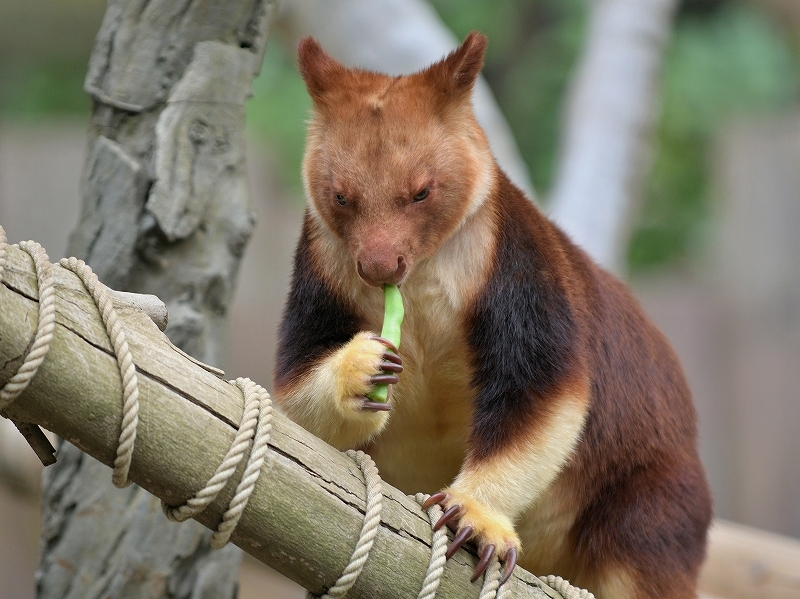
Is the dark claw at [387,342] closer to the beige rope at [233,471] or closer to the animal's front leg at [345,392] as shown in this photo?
the animal's front leg at [345,392]

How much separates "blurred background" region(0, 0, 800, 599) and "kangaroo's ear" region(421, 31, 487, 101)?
5573 millimetres

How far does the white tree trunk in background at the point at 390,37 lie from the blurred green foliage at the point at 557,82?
3125 mm

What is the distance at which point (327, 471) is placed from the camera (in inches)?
85.9

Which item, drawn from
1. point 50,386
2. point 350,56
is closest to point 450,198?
point 50,386

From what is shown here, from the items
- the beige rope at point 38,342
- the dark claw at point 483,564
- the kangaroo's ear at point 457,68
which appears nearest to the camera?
the beige rope at point 38,342

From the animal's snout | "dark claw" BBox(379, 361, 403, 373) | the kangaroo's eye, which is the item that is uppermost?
the kangaroo's eye

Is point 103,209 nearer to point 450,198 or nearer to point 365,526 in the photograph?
point 450,198

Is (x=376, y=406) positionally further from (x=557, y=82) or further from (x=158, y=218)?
(x=557, y=82)

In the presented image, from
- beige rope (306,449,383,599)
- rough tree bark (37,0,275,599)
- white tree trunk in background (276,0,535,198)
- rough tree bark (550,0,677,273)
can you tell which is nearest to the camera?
beige rope (306,449,383,599)

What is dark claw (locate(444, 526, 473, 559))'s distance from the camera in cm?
226

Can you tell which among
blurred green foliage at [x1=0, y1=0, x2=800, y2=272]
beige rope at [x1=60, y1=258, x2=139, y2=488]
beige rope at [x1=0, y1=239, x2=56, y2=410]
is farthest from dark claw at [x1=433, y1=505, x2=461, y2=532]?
blurred green foliage at [x1=0, y1=0, x2=800, y2=272]

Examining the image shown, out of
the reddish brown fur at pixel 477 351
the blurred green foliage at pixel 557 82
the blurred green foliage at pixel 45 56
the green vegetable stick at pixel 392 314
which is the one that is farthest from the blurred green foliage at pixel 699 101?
the green vegetable stick at pixel 392 314

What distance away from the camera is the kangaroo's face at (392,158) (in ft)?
7.81

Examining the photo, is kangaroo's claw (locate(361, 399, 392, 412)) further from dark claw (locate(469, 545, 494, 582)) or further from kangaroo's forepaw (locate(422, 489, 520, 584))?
dark claw (locate(469, 545, 494, 582))
